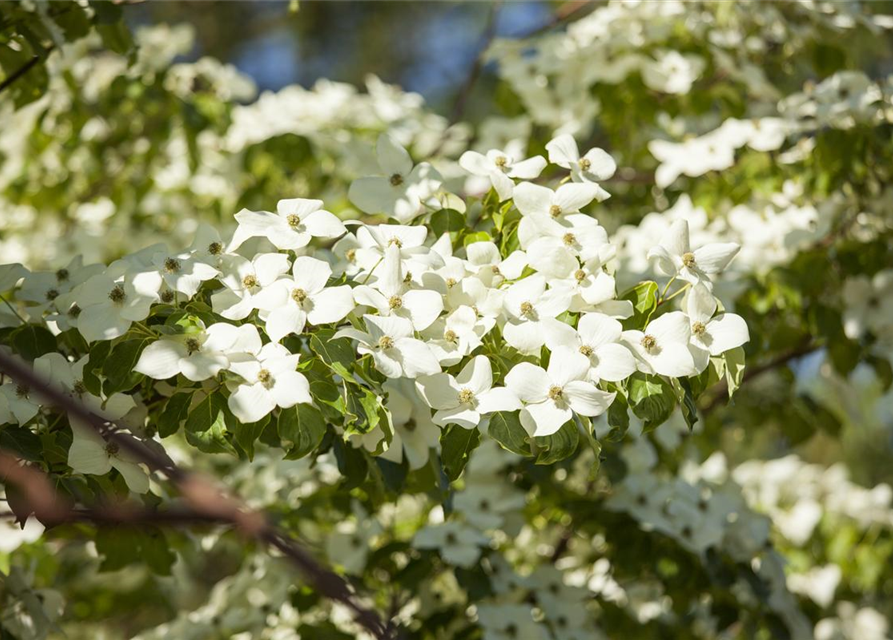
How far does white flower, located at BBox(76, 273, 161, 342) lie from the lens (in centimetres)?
120

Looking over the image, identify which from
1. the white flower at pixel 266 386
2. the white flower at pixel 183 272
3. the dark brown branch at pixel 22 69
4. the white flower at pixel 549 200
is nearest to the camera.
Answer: the white flower at pixel 266 386

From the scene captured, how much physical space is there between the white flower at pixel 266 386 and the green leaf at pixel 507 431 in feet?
0.73

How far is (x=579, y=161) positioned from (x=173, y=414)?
2.27 feet

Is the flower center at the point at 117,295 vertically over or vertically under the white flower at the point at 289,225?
over

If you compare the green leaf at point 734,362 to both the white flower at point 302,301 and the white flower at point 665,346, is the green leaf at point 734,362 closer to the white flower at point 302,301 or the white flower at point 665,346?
the white flower at point 665,346

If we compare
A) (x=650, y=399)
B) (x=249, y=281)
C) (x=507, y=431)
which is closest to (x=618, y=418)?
(x=650, y=399)

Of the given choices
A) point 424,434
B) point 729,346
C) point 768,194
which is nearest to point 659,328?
point 729,346

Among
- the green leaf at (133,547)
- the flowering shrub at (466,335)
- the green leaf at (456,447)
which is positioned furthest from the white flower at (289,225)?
the green leaf at (133,547)

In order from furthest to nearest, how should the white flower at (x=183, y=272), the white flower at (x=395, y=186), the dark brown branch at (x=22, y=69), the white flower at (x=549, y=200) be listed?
the dark brown branch at (x=22, y=69) → the white flower at (x=395, y=186) → the white flower at (x=549, y=200) → the white flower at (x=183, y=272)

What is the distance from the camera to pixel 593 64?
2.59 m

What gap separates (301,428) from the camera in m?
1.13

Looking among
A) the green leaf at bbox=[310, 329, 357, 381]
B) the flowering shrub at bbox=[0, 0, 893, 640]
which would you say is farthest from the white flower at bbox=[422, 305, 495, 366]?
the green leaf at bbox=[310, 329, 357, 381]

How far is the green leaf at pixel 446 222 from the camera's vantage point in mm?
1426

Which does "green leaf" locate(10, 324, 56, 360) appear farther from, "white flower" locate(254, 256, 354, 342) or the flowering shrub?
→ "white flower" locate(254, 256, 354, 342)
